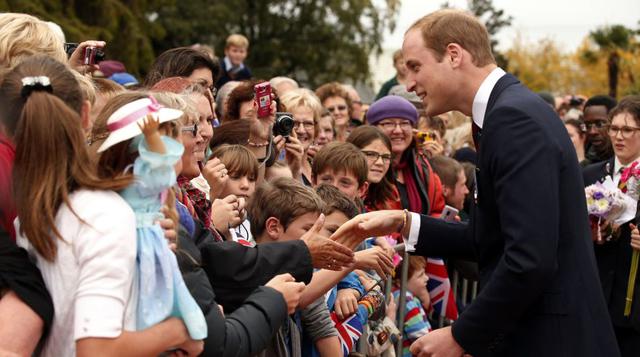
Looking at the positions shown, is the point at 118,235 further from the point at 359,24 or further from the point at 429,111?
the point at 359,24

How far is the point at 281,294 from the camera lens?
359 cm

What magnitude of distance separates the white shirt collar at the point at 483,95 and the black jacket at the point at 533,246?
0.09m

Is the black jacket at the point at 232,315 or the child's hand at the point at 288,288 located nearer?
the black jacket at the point at 232,315

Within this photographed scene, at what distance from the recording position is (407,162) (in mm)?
7910

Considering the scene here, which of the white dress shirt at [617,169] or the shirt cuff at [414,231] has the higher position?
the shirt cuff at [414,231]

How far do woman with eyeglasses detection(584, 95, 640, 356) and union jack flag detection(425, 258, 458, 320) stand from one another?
108 cm

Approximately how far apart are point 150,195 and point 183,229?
0.44m

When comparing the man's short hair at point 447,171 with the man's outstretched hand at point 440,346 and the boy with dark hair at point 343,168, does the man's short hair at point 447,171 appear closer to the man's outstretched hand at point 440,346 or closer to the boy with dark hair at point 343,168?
the boy with dark hair at point 343,168

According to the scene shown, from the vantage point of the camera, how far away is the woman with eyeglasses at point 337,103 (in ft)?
32.1

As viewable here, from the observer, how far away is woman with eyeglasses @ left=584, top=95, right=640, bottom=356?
6801mm

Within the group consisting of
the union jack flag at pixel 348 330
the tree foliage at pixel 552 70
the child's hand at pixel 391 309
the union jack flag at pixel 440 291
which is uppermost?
the union jack flag at pixel 348 330

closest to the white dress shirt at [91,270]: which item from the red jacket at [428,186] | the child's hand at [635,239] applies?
the child's hand at [635,239]

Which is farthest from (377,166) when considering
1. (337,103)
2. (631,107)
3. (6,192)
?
(6,192)

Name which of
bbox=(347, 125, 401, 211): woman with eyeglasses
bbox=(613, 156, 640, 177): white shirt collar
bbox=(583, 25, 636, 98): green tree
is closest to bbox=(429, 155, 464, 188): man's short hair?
bbox=(347, 125, 401, 211): woman with eyeglasses
